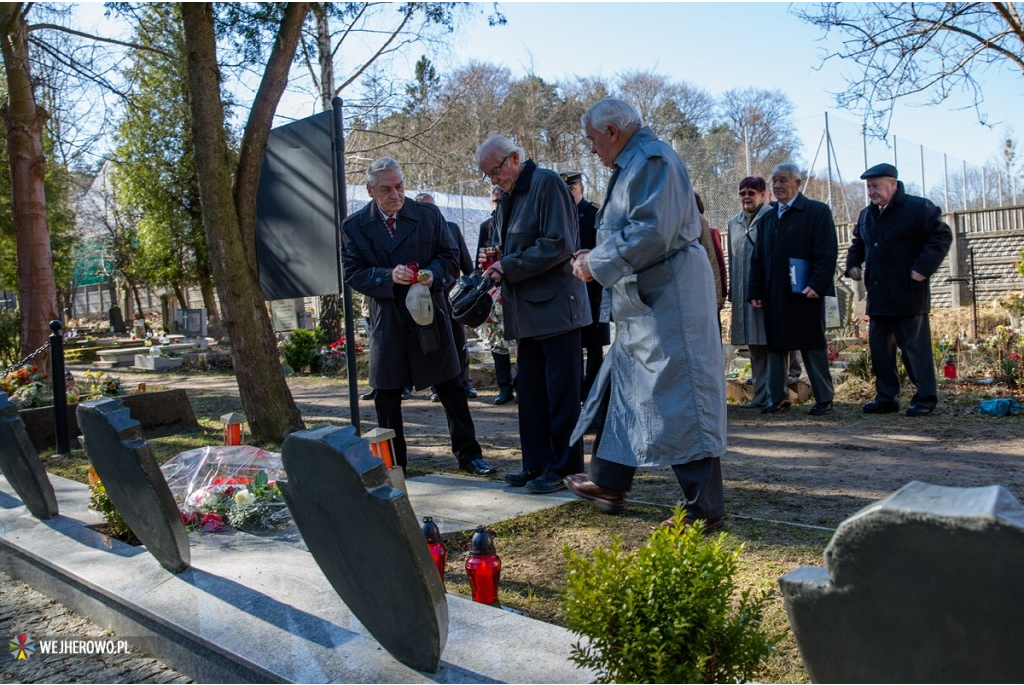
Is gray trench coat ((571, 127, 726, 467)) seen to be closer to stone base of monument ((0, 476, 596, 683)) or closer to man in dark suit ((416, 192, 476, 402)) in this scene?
stone base of monument ((0, 476, 596, 683))

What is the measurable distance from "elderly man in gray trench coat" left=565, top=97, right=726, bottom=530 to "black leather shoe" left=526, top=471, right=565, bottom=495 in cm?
101

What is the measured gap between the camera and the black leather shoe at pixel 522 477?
5.72 meters

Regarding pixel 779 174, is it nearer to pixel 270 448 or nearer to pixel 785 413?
pixel 785 413

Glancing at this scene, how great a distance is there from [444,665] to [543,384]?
10.4 ft

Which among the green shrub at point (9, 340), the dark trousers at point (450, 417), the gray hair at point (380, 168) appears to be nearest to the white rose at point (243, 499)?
the dark trousers at point (450, 417)

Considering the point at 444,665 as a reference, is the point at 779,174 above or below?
above

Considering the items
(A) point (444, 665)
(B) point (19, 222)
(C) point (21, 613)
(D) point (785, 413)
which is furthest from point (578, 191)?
(B) point (19, 222)

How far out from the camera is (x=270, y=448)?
7648mm

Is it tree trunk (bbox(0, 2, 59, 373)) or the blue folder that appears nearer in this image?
the blue folder

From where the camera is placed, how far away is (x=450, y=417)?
6469 millimetres

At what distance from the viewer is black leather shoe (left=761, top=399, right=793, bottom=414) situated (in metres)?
8.73

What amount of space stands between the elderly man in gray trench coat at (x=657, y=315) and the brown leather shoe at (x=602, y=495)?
34 cm

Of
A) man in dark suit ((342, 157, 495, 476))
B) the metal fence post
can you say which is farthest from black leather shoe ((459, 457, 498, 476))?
the metal fence post

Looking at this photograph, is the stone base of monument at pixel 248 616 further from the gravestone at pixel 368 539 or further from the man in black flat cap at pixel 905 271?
the man in black flat cap at pixel 905 271
